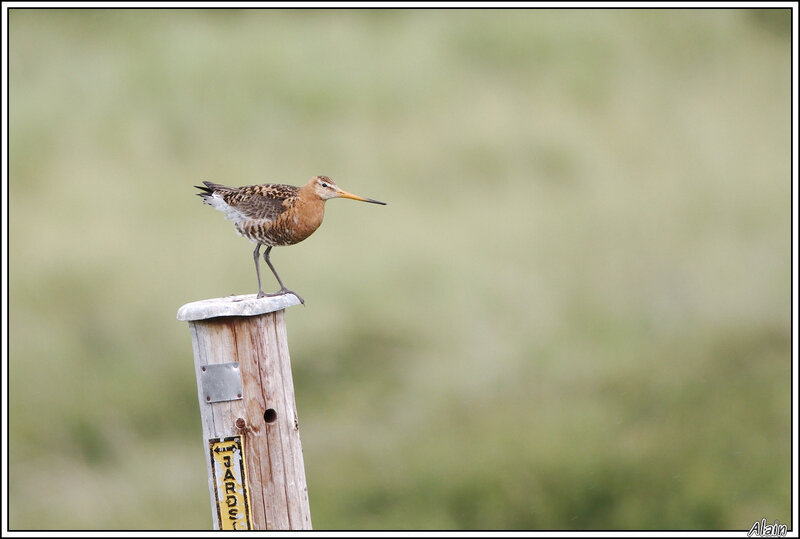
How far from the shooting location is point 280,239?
4980mm

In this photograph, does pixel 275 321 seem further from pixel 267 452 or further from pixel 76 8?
pixel 76 8

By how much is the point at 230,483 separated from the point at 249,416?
281mm

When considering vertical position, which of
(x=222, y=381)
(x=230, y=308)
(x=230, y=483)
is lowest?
(x=230, y=483)

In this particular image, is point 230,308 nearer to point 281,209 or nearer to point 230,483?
point 230,483

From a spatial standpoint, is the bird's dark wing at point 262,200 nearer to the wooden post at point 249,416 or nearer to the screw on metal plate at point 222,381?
the wooden post at point 249,416

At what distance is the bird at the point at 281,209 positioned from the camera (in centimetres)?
491

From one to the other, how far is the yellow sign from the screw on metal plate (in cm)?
17

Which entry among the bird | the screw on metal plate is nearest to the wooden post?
the screw on metal plate

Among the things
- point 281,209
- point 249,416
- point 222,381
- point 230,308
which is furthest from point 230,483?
point 281,209

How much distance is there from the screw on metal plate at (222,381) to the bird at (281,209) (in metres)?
1.07

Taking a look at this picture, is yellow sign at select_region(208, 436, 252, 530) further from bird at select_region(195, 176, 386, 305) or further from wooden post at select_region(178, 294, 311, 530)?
bird at select_region(195, 176, 386, 305)

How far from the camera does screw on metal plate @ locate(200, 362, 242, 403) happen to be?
3812 millimetres

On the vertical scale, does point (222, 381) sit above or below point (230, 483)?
above

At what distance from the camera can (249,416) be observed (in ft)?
12.7
